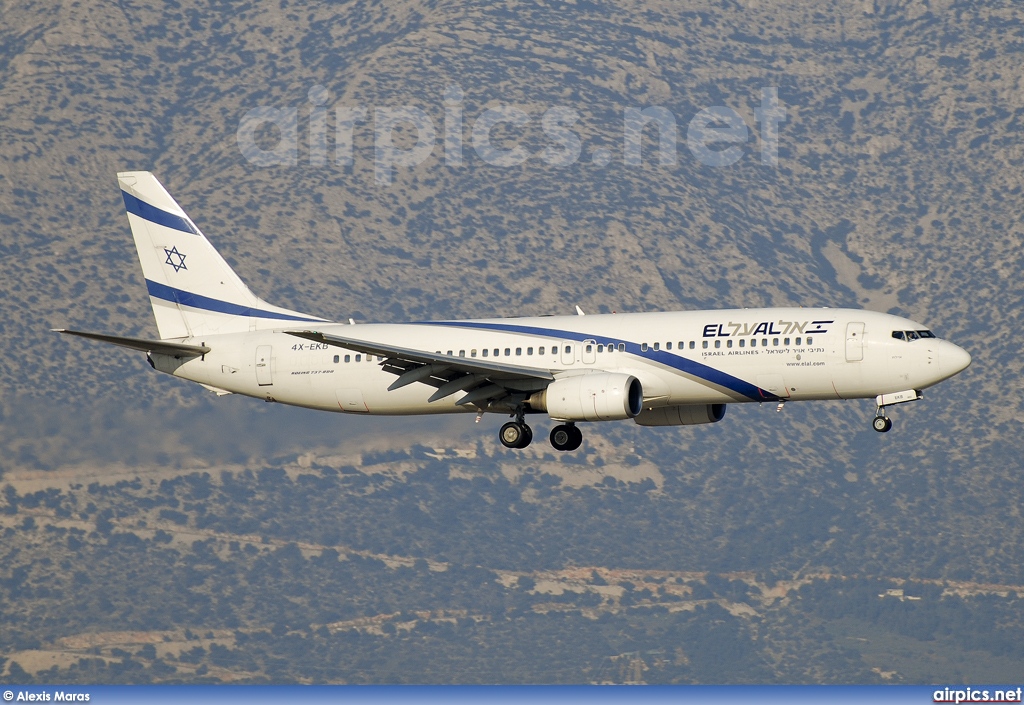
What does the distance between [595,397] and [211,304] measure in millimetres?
20302

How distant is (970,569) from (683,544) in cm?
3063

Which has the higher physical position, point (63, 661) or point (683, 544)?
point (683, 544)

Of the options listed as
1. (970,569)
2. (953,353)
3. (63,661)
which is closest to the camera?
(953,353)

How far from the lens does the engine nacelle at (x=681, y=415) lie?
234 ft

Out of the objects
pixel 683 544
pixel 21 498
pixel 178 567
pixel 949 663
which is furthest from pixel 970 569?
pixel 21 498

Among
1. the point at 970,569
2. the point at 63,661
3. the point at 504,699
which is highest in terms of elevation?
the point at 970,569

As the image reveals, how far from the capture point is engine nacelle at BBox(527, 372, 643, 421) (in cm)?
6650

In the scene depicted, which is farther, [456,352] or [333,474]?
[333,474]

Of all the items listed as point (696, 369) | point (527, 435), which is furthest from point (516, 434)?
point (696, 369)

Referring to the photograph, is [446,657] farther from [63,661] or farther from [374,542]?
[63,661]

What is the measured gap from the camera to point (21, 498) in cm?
17150

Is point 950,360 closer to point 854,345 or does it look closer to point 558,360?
point 854,345

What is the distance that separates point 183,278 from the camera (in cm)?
7944

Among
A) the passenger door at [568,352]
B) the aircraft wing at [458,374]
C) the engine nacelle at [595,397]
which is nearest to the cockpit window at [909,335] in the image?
the engine nacelle at [595,397]
